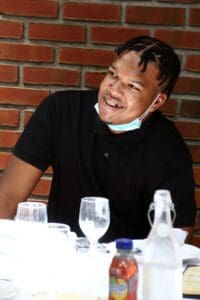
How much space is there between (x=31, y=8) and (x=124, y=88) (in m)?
→ 0.71

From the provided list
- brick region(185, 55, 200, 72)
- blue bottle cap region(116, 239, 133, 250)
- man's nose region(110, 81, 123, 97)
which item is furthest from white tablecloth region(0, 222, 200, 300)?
brick region(185, 55, 200, 72)

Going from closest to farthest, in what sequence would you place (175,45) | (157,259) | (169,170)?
(157,259), (169,170), (175,45)

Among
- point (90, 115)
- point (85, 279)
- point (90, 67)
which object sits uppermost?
point (90, 67)

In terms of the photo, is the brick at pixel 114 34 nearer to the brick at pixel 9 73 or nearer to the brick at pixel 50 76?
the brick at pixel 50 76

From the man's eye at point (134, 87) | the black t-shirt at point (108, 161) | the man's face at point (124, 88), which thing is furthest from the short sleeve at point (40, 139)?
the man's eye at point (134, 87)

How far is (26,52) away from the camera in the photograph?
102 inches

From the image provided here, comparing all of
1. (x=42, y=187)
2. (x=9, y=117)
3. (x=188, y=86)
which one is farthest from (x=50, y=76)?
(x=188, y=86)

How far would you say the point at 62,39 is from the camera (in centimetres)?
256

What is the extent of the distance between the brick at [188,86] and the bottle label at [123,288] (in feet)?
4.91

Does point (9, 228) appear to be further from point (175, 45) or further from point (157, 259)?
point (175, 45)

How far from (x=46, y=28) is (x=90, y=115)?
0.56 m

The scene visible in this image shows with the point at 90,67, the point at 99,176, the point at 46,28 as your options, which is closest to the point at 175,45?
the point at 90,67

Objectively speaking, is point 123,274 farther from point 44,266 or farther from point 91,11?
point 91,11

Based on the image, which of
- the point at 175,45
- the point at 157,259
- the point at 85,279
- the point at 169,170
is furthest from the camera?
the point at 175,45
